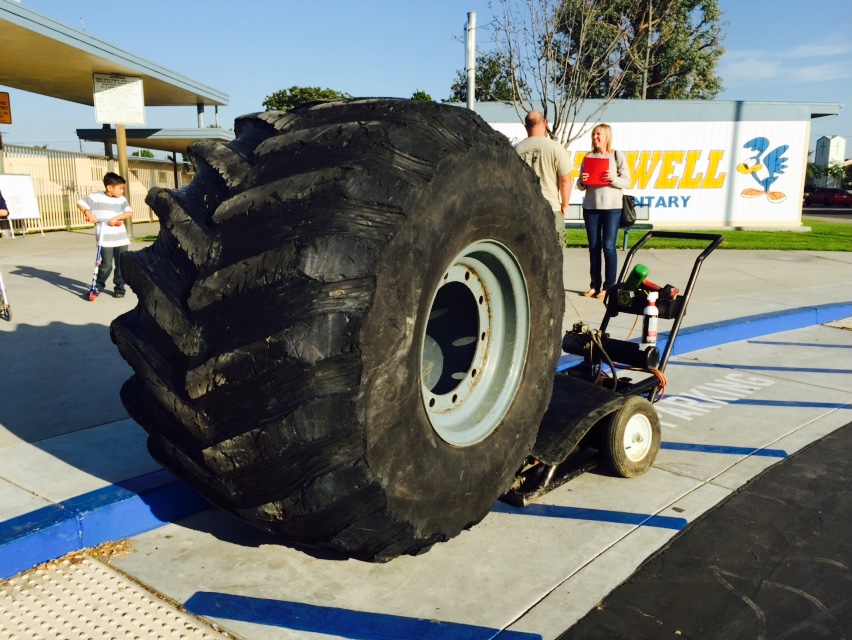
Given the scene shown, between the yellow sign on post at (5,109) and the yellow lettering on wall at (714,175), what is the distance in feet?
67.7

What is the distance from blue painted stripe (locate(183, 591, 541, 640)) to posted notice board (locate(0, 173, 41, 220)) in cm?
1726

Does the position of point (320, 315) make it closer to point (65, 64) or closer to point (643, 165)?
point (65, 64)

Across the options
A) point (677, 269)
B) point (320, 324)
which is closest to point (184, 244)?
point (320, 324)

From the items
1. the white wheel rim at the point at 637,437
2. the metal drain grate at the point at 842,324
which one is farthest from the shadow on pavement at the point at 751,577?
the metal drain grate at the point at 842,324

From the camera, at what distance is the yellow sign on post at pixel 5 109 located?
1723 cm

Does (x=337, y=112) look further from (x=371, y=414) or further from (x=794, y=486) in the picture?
(x=794, y=486)

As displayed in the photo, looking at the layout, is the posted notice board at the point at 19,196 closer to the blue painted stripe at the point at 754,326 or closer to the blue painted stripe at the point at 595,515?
the blue painted stripe at the point at 754,326

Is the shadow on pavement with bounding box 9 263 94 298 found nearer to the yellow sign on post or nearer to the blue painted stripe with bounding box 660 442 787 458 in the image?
the blue painted stripe with bounding box 660 442 787 458

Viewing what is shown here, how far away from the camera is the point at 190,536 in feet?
10.5

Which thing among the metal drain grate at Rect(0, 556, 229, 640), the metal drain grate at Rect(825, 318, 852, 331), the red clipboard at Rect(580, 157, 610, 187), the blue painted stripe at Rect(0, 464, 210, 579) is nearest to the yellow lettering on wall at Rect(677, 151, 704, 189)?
the metal drain grate at Rect(825, 318, 852, 331)

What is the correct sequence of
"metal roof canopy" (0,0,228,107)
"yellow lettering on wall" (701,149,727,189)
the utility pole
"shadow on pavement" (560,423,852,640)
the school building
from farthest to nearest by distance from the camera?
"yellow lettering on wall" (701,149,727,189)
the school building
"metal roof canopy" (0,0,228,107)
the utility pole
"shadow on pavement" (560,423,852,640)

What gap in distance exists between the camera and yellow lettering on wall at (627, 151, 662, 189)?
2500cm

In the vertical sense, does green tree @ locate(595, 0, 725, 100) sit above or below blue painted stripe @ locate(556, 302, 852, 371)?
above

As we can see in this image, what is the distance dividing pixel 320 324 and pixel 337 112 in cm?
83
